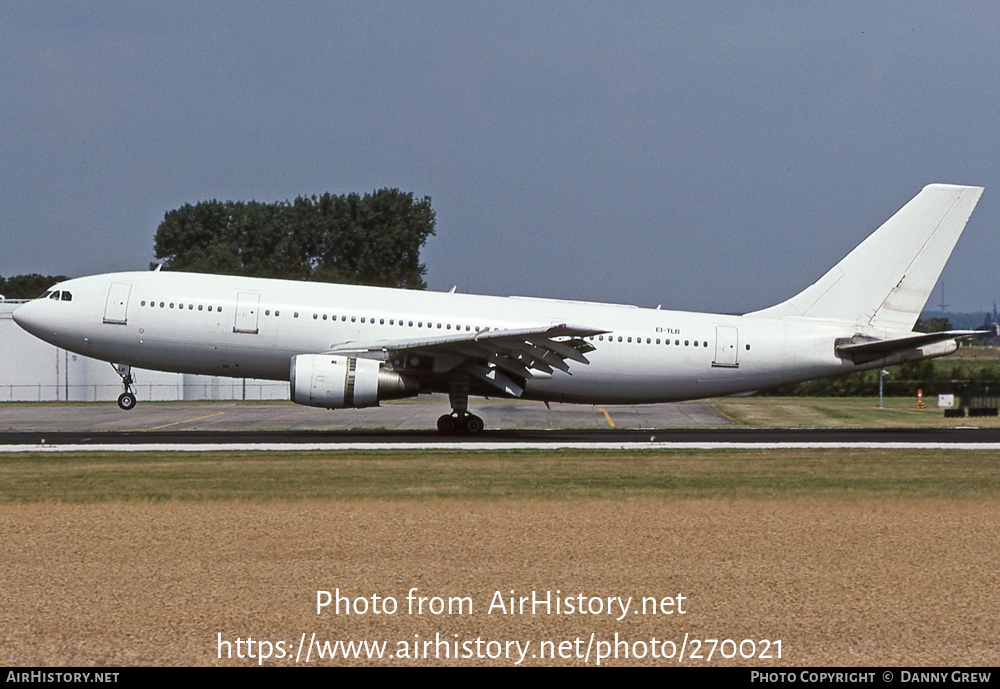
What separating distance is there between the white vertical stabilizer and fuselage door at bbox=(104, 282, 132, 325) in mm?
20499

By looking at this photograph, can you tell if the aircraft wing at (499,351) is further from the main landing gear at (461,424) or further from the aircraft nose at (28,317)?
the aircraft nose at (28,317)

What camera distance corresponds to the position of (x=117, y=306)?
32031 millimetres

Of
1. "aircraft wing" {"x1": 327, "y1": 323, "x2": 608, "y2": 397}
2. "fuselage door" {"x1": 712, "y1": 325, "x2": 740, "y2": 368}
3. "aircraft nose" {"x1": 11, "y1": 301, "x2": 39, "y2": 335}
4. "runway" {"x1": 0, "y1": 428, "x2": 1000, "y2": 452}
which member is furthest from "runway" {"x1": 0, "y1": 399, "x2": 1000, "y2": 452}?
"aircraft nose" {"x1": 11, "y1": 301, "x2": 39, "y2": 335}

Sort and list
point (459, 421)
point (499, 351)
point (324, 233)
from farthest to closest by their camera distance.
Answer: point (324, 233) → point (459, 421) → point (499, 351)

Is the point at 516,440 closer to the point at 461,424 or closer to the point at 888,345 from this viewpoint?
the point at 461,424

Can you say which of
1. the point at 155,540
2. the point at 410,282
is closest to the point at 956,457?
the point at 155,540

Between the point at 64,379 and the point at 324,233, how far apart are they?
4636 cm

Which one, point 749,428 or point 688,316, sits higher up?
point 688,316

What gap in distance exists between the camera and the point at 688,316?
113 ft

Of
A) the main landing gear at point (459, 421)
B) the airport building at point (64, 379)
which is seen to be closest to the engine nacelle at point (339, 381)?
the main landing gear at point (459, 421)

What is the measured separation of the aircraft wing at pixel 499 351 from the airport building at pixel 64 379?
3259 centimetres

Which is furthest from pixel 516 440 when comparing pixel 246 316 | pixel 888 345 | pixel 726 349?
pixel 888 345
